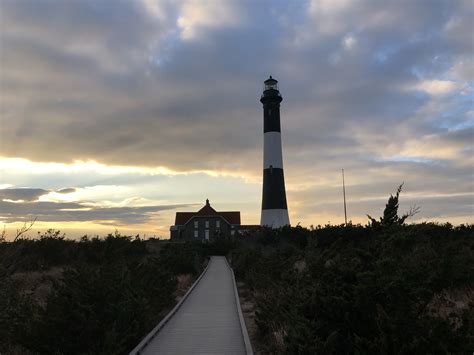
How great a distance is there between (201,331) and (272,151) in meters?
38.9

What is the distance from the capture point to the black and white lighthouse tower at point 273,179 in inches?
1897

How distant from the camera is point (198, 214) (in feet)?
234

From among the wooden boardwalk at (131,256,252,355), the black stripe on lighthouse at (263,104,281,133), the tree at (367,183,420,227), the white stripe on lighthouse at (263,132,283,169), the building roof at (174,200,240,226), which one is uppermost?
the black stripe on lighthouse at (263,104,281,133)

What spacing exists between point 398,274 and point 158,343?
5.74 m

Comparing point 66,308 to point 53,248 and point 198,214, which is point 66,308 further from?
point 198,214

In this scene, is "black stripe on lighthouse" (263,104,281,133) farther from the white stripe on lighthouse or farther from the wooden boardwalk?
the wooden boardwalk

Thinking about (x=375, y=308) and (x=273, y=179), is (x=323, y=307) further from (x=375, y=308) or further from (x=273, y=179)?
(x=273, y=179)

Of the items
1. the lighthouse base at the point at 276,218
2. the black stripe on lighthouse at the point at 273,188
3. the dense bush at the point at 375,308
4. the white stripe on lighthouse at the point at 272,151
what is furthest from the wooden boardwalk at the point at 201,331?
the white stripe on lighthouse at the point at 272,151

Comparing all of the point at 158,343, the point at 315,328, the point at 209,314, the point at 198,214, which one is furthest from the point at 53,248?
the point at 198,214

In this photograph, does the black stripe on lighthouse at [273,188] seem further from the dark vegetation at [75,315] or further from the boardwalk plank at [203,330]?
the dark vegetation at [75,315]

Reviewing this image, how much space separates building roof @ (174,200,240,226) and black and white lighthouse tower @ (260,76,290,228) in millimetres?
23140

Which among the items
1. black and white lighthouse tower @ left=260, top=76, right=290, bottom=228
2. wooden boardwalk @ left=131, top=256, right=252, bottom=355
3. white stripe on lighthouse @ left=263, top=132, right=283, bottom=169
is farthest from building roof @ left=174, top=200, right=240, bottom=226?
wooden boardwalk @ left=131, top=256, right=252, bottom=355

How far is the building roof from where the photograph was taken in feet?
234

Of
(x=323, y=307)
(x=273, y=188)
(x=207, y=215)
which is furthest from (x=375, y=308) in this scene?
(x=207, y=215)
